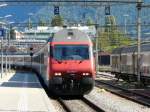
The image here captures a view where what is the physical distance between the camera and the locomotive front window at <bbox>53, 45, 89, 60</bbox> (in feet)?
92.2

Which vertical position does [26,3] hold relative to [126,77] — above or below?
above

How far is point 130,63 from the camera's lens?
1831 inches

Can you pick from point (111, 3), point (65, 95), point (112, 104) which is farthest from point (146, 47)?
point (112, 104)

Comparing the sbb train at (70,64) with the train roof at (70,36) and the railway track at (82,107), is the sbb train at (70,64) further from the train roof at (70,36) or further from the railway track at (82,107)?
the railway track at (82,107)

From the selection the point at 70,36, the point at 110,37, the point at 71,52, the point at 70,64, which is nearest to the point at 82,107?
A: the point at 70,64

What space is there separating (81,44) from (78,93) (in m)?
2.47

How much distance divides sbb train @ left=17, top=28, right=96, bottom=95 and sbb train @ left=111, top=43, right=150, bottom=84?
1131cm

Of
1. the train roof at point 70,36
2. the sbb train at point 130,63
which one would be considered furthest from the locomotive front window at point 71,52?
the sbb train at point 130,63

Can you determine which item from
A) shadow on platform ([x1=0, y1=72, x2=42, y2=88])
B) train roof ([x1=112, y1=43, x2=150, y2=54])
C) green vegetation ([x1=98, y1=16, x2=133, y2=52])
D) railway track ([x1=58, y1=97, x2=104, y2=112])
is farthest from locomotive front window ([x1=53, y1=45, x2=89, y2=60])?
green vegetation ([x1=98, y1=16, x2=133, y2=52])

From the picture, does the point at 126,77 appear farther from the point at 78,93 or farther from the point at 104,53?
the point at 104,53

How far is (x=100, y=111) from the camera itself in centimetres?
2127

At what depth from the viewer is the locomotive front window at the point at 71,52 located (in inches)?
1107

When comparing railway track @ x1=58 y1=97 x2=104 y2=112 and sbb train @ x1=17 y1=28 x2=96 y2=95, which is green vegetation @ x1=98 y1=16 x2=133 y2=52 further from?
railway track @ x1=58 y1=97 x2=104 y2=112

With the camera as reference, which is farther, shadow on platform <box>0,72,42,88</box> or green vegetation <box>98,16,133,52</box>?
green vegetation <box>98,16,133,52</box>
